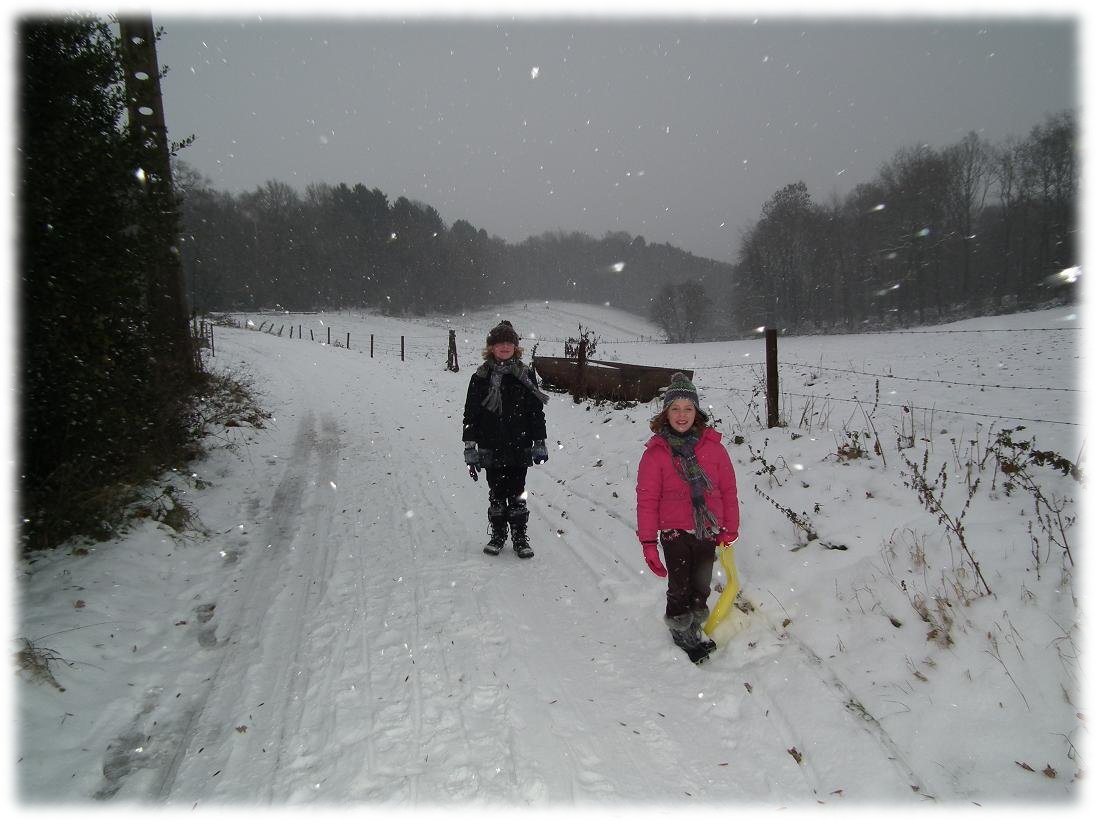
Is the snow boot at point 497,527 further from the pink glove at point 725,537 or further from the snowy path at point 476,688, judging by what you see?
the pink glove at point 725,537

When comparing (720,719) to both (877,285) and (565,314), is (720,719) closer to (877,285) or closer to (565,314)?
(877,285)

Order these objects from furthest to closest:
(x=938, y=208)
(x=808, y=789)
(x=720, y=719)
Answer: (x=938, y=208) < (x=720, y=719) < (x=808, y=789)

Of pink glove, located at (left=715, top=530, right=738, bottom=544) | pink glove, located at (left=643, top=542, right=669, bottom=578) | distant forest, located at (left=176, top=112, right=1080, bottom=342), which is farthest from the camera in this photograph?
distant forest, located at (left=176, top=112, right=1080, bottom=342)

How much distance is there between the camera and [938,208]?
41.9m

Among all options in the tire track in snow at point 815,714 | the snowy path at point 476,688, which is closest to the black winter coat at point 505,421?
the snowy path at point 476,688

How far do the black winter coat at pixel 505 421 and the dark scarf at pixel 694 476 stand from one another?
5.03ft

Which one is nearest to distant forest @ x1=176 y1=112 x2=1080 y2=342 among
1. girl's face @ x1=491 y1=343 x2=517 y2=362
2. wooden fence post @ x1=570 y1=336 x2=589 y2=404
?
wooden fence post @ x1=570 y1=336 x2=589 y2=404

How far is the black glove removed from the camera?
4.61 metres

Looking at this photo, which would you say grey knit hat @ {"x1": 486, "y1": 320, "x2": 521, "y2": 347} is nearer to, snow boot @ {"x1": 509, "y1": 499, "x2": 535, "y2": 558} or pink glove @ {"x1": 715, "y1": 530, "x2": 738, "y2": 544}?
snow boot @ {"x1": 509, "y1": 499, "x2": 535, "y2": 558}

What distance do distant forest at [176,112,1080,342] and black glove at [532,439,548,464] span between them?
28340 mm

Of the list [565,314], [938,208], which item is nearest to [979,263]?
[938,208]

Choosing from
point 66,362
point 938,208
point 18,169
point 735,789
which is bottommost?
point 735,789

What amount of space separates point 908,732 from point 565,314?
262ft

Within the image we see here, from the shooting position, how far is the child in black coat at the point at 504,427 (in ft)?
15.0
